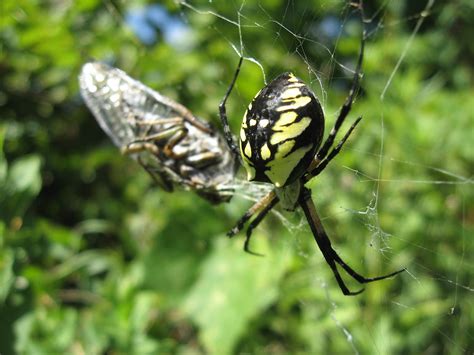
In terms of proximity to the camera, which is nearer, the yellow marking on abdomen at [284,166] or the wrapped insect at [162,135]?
the yellow marking on abdomen at [284,166]

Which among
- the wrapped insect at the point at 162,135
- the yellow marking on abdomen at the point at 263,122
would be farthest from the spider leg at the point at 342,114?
the wrapped insect at the point at 162,135

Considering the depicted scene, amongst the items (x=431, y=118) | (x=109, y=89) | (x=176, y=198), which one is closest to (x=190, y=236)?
(x=176, y=198)

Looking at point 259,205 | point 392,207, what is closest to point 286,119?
point 259,205

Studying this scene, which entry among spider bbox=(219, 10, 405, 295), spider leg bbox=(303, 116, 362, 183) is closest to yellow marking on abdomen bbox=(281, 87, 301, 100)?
spider bbox=(219, 10, 405, 295)

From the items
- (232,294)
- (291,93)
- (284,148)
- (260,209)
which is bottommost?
(232,294)

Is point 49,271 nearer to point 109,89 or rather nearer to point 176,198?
point 176,198

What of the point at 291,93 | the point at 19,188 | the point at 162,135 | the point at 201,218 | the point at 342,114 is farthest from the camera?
the point at 201,218

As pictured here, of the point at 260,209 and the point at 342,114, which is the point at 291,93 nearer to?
the point at 342,114

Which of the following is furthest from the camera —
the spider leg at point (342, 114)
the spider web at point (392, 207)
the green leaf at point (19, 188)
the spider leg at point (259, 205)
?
the spider web at point (392, 207)

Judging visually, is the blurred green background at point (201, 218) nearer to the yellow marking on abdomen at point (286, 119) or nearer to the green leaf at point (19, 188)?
the green leaf at point (19, 188)
